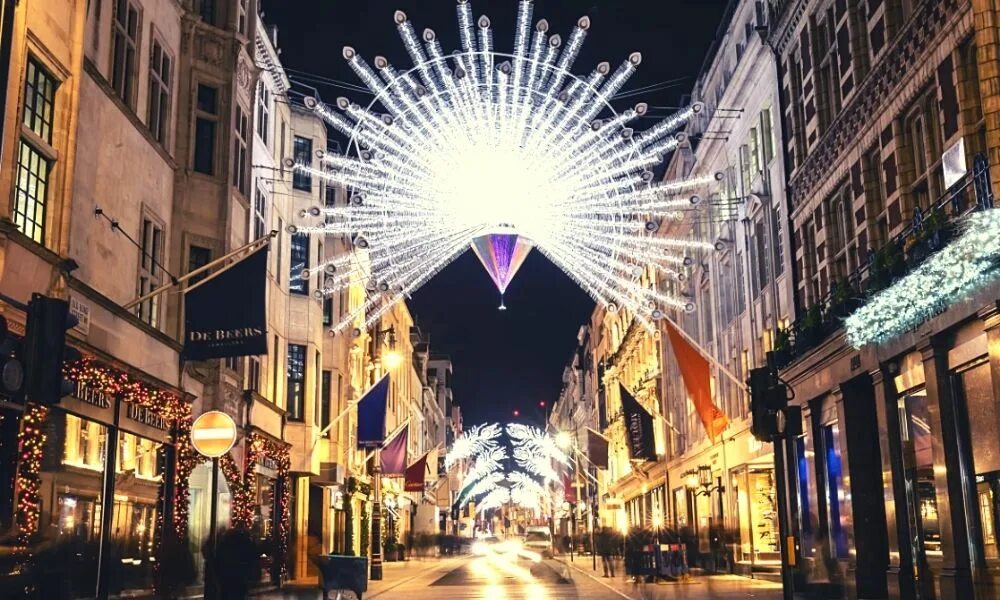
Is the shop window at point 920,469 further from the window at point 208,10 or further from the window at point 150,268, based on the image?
the window at point 208,10

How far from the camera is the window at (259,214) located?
3466 centimetres

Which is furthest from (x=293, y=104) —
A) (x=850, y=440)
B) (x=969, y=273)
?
(x=969, y=273)

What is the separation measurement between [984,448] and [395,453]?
27.6m

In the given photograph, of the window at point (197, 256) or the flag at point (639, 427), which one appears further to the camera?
the flag at point (639, 427)

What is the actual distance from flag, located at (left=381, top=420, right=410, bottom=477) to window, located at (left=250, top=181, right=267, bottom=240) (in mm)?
10107

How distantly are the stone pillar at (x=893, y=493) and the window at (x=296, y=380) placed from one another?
2291 centimetres

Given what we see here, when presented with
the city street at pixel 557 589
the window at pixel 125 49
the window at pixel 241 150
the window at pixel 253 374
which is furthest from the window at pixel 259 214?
the city street at pixel 557 589

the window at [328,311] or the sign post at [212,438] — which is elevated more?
the window at [328,311]

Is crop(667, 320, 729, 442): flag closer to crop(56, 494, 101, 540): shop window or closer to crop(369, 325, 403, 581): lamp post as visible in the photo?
crop(369, 325, 403, 581): lamp post

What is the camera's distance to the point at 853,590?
86.3 ft

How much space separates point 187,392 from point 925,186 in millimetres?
17453

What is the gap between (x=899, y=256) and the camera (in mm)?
21516

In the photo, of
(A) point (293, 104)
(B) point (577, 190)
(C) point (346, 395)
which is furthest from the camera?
(C) point (346, 395)

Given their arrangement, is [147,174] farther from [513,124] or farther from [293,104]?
[293,104]
